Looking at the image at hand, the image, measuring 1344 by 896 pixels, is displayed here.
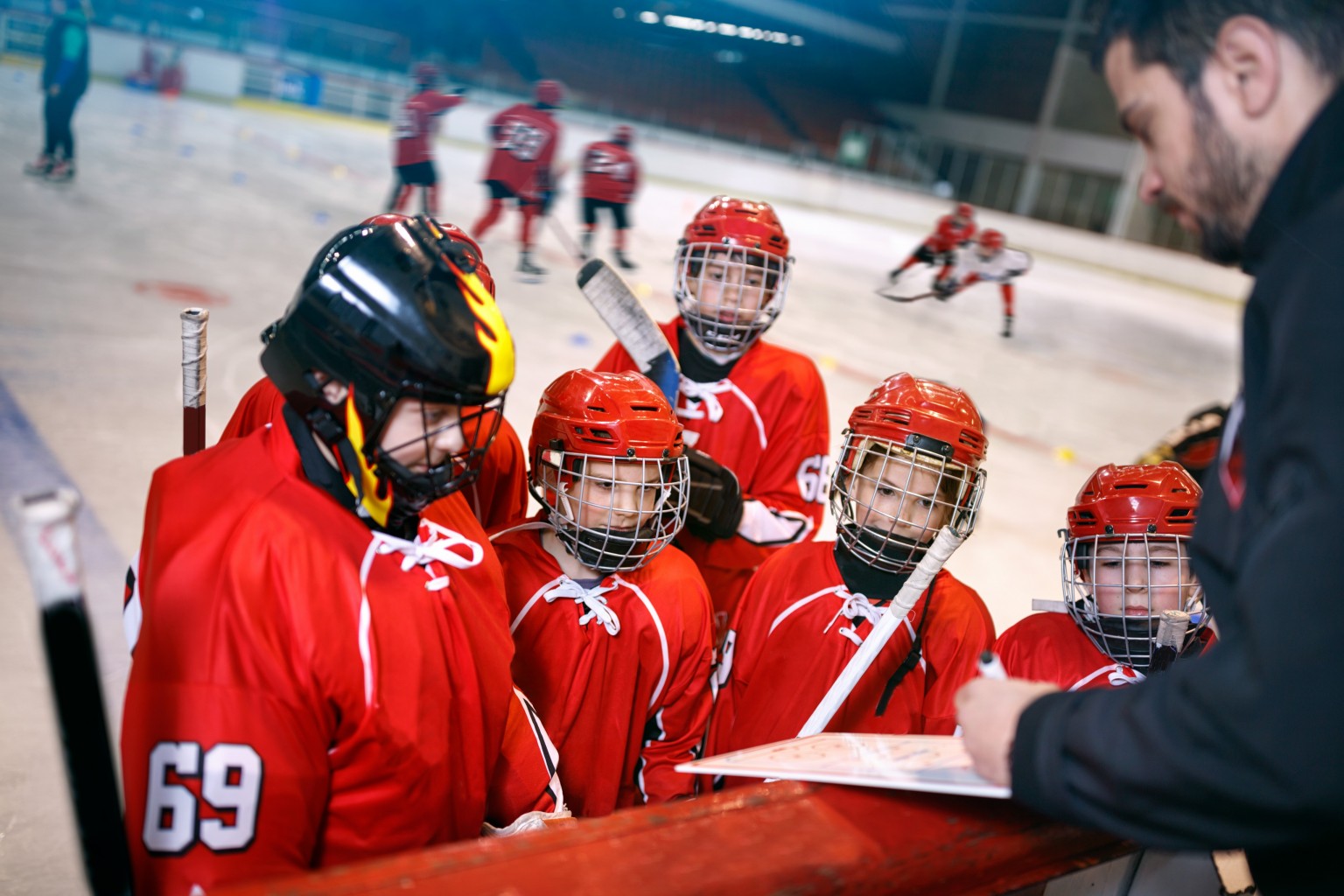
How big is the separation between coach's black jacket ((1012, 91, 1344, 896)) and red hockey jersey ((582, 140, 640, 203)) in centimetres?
952

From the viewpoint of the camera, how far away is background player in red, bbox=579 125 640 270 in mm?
9891

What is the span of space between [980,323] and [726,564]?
825 cm

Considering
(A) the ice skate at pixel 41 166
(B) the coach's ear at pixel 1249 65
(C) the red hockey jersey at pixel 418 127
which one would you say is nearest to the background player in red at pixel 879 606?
(B) the coach's ear at pixel 1249 65

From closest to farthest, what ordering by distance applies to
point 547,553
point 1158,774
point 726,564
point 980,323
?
point 1158,774 → point 547,553 → point 726,564 → point 980,323

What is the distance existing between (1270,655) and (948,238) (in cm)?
923

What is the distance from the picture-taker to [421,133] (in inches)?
333

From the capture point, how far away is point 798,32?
97.3 ft

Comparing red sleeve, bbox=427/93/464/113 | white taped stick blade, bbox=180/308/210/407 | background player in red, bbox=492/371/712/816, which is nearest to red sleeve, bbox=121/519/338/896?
white taped stick blade, bbox=180/308/210/407

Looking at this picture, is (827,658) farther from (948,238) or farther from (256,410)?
(948,238)

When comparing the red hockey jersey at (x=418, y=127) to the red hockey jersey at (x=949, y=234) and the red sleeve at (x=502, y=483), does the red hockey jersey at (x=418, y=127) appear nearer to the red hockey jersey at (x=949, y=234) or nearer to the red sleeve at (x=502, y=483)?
the red hockey jersey at (x=949, y=234)

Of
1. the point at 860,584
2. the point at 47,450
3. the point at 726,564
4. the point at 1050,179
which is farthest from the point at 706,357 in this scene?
the point at 1050,179

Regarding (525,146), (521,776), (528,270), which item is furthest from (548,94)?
(521,776)

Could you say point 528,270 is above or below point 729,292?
below

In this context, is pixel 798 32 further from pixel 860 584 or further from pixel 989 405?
pixel 860 584
